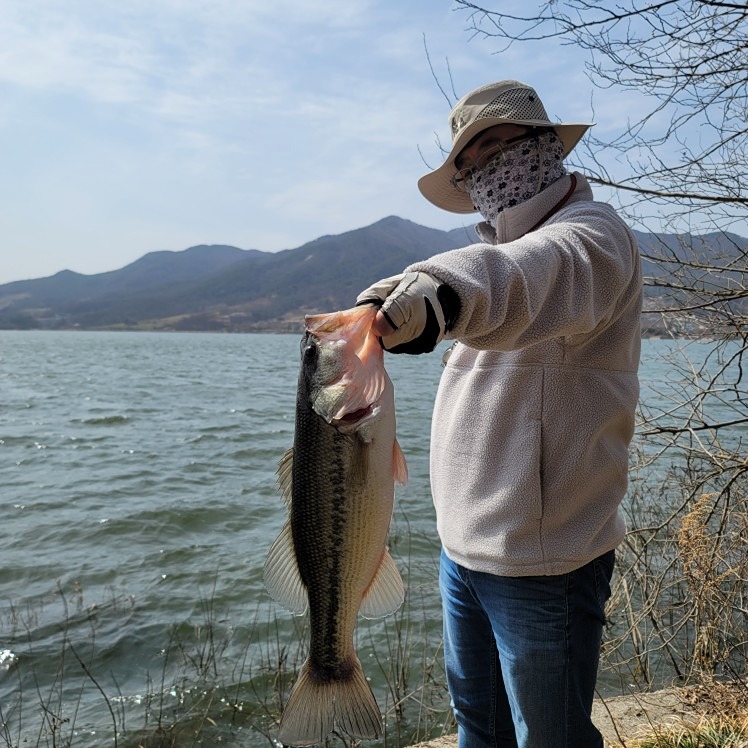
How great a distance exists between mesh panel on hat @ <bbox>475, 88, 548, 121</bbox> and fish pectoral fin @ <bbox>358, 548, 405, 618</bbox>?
171cm

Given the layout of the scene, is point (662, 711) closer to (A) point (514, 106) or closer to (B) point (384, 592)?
(B) point (384, 592)

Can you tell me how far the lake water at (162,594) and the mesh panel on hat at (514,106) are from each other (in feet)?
13.0

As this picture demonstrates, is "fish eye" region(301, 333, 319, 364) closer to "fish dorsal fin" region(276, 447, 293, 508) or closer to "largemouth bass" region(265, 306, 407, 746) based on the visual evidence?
"largemouth bass" region(265, 306, 407, 746)

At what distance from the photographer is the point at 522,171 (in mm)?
2670

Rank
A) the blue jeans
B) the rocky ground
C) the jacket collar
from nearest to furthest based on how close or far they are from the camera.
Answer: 1. the blue jeans
2. the jacket collar
3. the rocky ground

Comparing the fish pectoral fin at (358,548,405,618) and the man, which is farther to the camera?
the fish pectoral fin at (358,548,405,618)

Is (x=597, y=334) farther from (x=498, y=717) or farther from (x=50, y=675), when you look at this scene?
(x=50, y=675)

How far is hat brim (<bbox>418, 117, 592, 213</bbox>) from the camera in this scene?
263 cm

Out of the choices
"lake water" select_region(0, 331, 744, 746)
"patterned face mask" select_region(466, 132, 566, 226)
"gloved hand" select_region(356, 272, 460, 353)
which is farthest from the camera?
"lake water" select_region(0, 331, 744, 746)

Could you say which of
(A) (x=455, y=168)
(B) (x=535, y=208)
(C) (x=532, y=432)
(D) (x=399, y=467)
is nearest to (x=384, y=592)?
(D) (x=399, y=467)

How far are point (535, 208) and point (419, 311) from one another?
1117 mm

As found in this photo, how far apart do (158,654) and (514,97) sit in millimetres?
6627

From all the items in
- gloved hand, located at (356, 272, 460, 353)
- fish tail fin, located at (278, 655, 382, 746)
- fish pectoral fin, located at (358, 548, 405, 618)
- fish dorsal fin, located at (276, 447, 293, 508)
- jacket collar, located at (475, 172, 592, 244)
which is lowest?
fish tail fin, located at (278, 655, 382, 746)

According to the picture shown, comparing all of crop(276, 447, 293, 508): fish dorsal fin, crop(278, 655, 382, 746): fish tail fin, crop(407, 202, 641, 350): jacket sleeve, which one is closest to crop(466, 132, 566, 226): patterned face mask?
crop(407, 202, 641, 350): jacket sleeve
